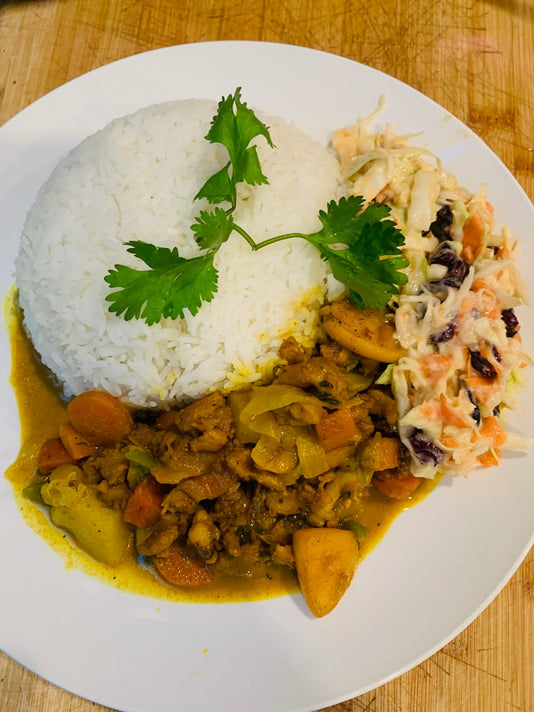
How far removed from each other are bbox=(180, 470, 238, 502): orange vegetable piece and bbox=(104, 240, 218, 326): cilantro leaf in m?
0.90

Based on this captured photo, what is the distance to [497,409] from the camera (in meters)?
3.26

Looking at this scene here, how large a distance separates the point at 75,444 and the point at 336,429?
1519mm

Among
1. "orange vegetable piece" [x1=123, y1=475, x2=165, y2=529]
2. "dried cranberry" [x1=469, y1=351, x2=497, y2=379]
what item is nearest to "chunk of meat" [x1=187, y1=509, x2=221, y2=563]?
"orange vegetable piece" [x1=123, y1=475, x2=165, y2=529]

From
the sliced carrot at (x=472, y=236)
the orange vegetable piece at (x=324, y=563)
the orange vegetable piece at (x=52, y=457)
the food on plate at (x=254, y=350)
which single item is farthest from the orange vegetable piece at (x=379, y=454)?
the orange vegetable piece at (x=52, y=457)

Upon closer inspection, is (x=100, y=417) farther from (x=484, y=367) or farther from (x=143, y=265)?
(x=484, y=367)

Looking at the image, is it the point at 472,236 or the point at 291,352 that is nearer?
the point at 291,352

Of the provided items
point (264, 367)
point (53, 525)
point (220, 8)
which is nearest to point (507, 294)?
point (264, 367)

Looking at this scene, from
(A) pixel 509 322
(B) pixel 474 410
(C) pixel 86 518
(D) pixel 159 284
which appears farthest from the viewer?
(A) pixel 509 322

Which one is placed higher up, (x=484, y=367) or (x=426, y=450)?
(x=484, y=367)

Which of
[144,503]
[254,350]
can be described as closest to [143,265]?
[254,350]

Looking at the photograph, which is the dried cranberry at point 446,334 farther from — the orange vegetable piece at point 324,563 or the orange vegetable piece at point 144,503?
the orange vegetable piece at point 144,503

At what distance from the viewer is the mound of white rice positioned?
326 centimetres

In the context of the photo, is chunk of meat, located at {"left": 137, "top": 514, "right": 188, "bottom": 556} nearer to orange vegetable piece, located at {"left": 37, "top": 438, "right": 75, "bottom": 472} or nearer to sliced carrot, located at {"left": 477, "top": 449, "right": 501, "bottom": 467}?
orange vegetable piece, located at {"left": 37, "top": 438, "right": 75, "bottom": 472}

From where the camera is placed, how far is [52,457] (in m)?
3.36
